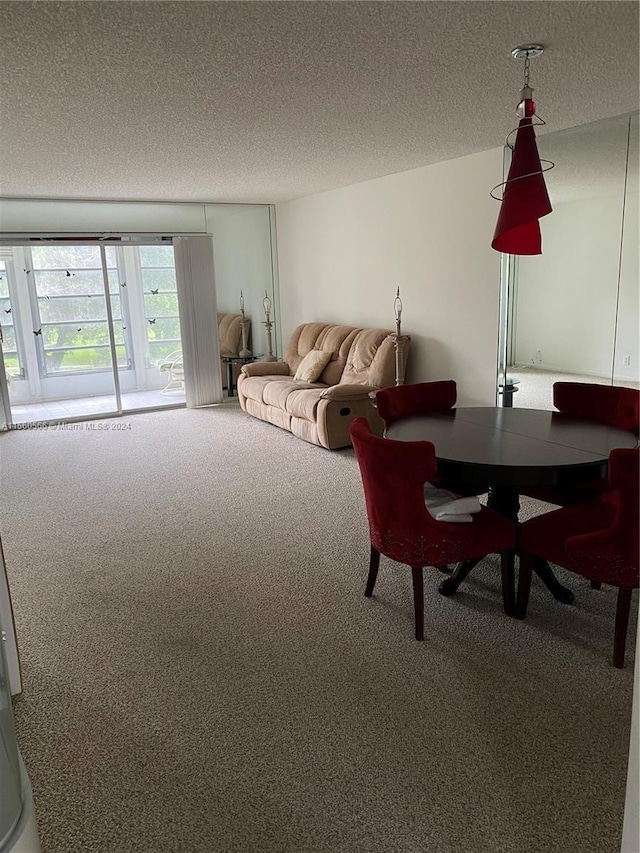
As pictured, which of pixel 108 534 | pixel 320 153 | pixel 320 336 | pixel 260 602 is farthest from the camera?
pixel 320 336

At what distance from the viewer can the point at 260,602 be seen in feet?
10.1

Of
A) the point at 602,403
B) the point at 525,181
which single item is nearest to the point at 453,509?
the point at 602,403

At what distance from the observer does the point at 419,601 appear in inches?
106

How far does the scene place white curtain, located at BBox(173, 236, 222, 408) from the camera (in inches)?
294

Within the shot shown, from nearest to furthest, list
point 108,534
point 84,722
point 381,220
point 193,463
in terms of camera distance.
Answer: point 84,722
point 108,534
point 193,463
point 381,220

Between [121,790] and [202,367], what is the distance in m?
6.16

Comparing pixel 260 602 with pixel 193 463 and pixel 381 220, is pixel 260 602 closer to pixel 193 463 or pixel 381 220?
pixel 193 463

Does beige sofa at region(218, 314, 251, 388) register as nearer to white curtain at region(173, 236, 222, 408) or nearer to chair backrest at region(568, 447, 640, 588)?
white curtain at region(173, 236, 222, 408)

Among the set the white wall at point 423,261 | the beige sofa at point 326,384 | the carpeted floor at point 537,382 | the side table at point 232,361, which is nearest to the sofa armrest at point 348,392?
the beige sofa at point 326,384

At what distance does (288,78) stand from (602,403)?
7.59ft

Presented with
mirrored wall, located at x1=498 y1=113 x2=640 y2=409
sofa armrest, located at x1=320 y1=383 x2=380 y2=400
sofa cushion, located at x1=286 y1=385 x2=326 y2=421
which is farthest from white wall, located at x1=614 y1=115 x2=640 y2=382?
sofa cushion, located at x1=286 y1=385 x2=326 y2=421

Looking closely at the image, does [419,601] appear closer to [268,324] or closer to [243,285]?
[268,324]

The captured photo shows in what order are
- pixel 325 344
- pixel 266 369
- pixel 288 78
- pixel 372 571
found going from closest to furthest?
pixel 288 78 < pixel 372 571 < pixel 325 344 < pixel 266 369

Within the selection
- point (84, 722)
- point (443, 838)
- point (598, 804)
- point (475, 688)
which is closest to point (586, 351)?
point (475, 688)
